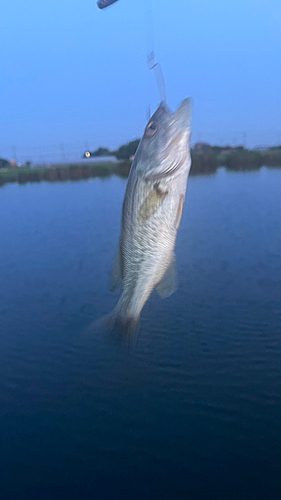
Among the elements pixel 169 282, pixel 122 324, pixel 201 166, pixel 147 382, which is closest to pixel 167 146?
pixel 169 282

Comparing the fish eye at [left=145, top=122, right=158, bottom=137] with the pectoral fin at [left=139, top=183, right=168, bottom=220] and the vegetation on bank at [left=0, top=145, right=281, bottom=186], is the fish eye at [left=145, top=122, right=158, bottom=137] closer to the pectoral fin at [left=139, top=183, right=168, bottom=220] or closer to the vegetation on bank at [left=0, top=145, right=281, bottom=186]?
the pectoral fin at [left=139, top=183, right=168, bottom=220]

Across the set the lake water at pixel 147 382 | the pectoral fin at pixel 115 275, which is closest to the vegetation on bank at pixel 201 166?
the lake water at pixel 147 382

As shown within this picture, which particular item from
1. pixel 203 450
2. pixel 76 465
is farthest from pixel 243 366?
pixel 76 465

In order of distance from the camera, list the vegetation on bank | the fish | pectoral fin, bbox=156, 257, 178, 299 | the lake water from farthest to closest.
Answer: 1. the lake water
2. the vegetation on bank
3. pectoral fin, bbox=156, 257, 178, 299
4. the fish

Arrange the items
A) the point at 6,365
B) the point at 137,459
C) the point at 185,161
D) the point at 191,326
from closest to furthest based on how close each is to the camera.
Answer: the point at 185,161 → the point at 137,459 → the point at 6,365 → the point at 191,326

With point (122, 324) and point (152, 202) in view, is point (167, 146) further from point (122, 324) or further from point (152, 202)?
point (122, 324)

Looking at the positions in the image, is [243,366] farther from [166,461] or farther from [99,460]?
[99,460]

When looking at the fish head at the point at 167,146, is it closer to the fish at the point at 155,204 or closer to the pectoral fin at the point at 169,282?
the fish at the point at 155,204

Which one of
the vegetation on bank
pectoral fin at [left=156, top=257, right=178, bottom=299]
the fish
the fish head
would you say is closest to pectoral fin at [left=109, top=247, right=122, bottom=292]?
the fish
